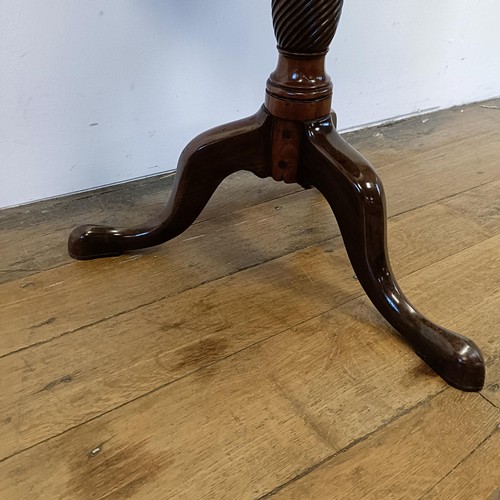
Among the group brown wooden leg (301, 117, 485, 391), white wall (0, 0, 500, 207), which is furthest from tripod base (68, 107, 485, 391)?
white wall (0, 0, 500, 207)

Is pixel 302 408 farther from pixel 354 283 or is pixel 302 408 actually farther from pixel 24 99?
pixel 24 99

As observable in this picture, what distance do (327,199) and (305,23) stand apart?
23 centimetres

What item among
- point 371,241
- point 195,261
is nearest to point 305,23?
point 371,241

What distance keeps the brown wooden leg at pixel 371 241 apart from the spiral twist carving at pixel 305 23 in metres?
0.10

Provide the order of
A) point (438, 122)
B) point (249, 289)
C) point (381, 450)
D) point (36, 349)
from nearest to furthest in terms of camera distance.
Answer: point (381, 450), point (36, 349), point (249, 289), point (438, 122)

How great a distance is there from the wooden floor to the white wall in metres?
0.09

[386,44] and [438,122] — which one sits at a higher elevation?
[386,44]

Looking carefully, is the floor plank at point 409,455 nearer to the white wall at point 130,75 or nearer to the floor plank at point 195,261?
the floor plank at point 195,261

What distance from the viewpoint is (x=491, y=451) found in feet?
1.96

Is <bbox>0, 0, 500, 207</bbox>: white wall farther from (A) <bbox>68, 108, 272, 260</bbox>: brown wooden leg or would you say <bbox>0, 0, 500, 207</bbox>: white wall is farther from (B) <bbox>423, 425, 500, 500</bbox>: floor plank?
(B) <bbox>423, 425, 500, 500</bbox>: floor plank

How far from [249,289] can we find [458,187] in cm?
57

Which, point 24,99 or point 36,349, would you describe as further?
point 24,99

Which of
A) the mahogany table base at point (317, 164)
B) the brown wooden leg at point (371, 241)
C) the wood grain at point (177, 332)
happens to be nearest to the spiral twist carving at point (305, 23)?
the mahogany table base at point (317, 164)

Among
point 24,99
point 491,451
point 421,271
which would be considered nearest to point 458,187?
point 421,271
